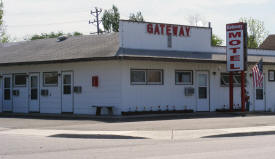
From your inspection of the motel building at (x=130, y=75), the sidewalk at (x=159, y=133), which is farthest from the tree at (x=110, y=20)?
the sidewalk at (x=159, y=133)

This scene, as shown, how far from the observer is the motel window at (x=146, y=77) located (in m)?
22.8

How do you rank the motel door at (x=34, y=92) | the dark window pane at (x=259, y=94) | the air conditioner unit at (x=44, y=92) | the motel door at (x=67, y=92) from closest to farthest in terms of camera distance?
the motel door at (x=67, y=92)
the air conditioner unit at (x=44, y=92)
the motel door at (x=34, y=92)
the dark window pane at (x=259, y=94)

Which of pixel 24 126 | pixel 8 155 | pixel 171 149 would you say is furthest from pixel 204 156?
pixel 24 126

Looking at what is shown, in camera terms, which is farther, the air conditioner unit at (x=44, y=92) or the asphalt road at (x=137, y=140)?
the air conditioner unit at (x=44, y=92)

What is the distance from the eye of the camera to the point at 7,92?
89.0 ft

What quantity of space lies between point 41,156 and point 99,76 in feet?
40.7

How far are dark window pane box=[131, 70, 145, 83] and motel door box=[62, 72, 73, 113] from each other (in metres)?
3.65

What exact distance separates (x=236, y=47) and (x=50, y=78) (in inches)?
417

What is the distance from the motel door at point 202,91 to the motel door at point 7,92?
37.4 feet

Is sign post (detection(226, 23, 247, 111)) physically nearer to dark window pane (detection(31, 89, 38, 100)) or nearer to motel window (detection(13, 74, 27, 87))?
dark window pane (detection(31, 89, 38, 100))

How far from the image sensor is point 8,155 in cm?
1085

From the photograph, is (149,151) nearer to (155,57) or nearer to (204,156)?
(204,156)

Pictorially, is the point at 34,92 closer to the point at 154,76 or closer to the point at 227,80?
the point at 154,76

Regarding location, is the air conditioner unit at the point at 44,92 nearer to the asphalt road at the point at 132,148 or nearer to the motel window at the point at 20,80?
the motel window at the point at 20,80
